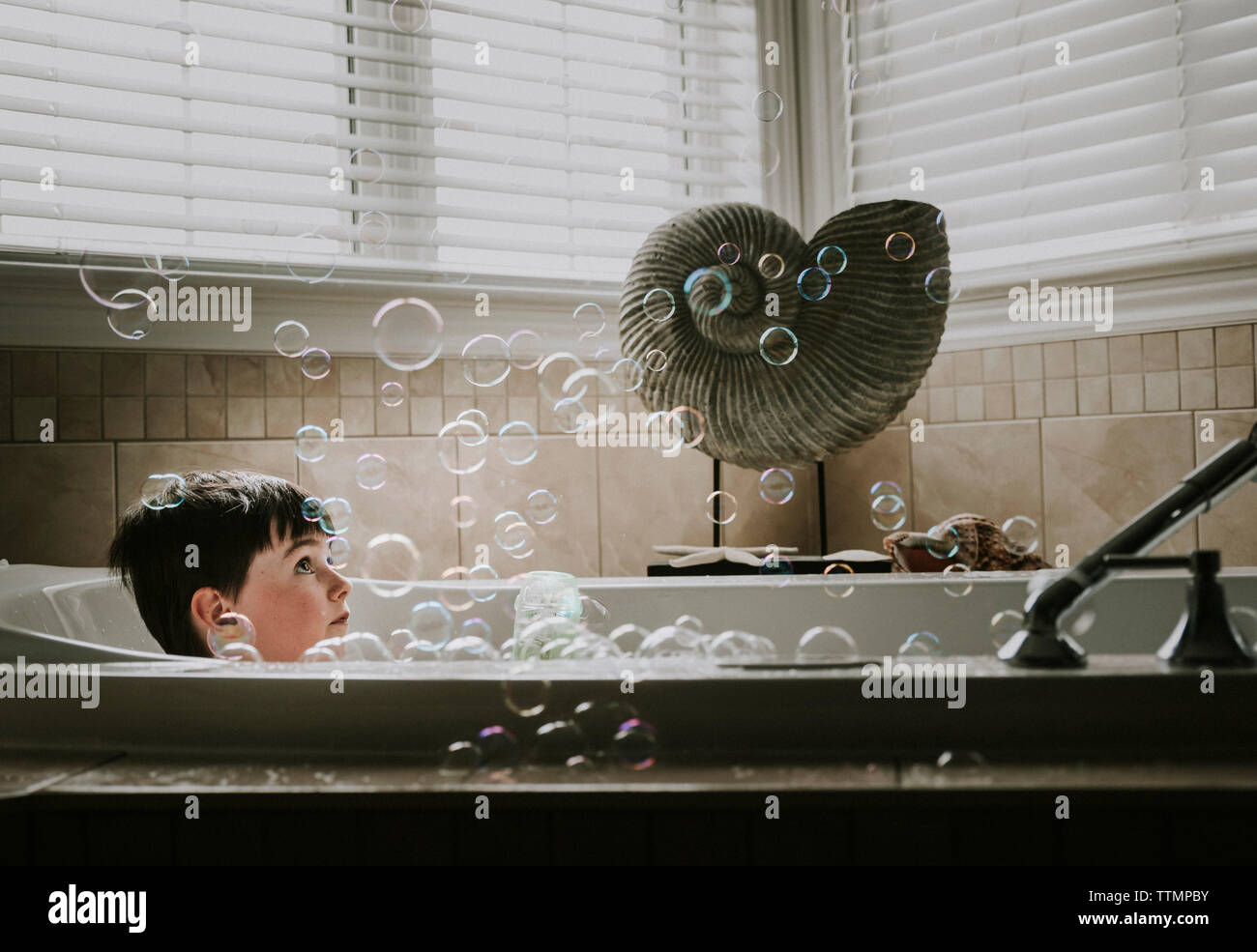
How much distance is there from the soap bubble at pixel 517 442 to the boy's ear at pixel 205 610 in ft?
2.70

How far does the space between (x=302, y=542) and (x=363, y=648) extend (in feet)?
0.70

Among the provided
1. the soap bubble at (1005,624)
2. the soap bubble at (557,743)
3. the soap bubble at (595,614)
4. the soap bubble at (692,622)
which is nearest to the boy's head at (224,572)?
the soap bubble at (595,614)

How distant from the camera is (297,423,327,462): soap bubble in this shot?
193 cm

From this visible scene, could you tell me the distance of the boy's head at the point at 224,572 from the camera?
1.37 meters

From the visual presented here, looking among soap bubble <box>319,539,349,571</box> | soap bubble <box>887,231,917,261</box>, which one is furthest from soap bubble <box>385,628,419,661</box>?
soap bubble <box>887,231,917,261</box>

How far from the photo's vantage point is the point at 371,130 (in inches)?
86.3

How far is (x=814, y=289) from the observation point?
2006 millimetres

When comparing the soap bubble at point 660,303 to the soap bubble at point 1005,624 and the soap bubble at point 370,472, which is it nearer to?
the soap bubble at point 370,472

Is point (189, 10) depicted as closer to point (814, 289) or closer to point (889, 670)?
point (814, 289)

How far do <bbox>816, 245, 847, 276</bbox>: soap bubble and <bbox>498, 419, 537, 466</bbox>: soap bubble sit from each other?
2.19 ft

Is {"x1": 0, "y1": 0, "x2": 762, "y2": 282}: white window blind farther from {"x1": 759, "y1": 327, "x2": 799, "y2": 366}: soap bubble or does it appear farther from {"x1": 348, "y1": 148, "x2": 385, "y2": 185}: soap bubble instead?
{"x1": 759, "y1": 327, "x2": 799, "y2": 366}: soap bubble
